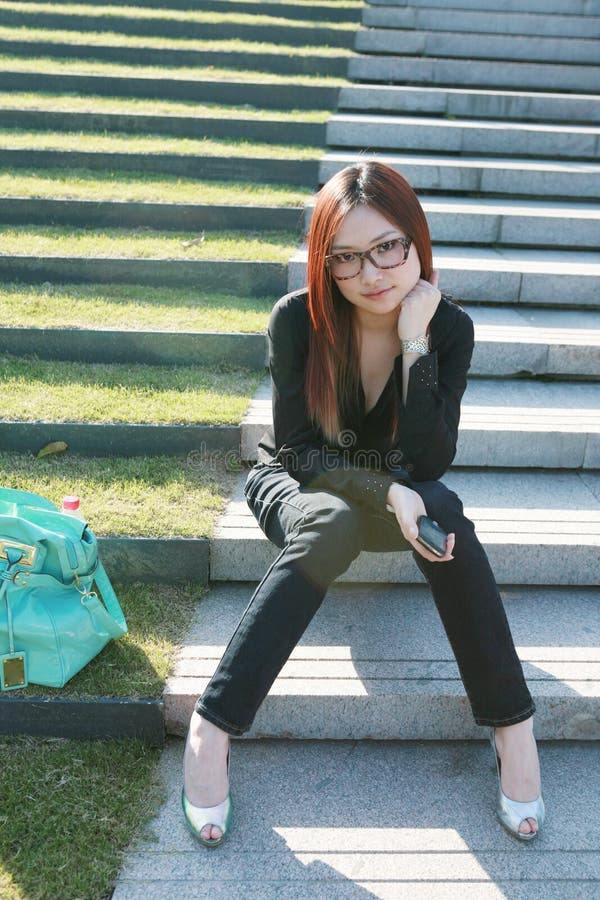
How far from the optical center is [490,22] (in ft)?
23.9

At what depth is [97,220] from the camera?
4852 mm

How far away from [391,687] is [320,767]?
30 centimetres

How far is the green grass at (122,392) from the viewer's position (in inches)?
133

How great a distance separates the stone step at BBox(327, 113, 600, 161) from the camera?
18.9 feet

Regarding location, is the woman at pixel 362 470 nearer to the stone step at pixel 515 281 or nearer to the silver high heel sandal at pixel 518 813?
the silver high heel sandal at pixel 518 813

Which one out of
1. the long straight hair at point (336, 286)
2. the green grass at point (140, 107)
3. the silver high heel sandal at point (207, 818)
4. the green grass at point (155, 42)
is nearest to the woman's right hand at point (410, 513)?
the long straight hair at point (336, 286)

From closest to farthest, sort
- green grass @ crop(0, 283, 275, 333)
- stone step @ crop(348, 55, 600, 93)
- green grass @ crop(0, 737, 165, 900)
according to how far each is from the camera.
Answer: green grass @ crop(0, 737, 165, 900) → green grass @ crop(0, 283, 275, 333) → stone step @ crop(348, 55, 600, 93)

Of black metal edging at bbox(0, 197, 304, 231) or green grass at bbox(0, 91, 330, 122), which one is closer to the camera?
black metal edging at bbox(0, 197, 304, 231)

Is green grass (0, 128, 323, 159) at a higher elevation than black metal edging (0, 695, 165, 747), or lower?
higher

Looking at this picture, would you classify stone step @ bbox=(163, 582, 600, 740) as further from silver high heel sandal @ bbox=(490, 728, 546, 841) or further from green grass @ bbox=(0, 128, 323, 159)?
green grass @ bbox=(0, 128, 323, 159)

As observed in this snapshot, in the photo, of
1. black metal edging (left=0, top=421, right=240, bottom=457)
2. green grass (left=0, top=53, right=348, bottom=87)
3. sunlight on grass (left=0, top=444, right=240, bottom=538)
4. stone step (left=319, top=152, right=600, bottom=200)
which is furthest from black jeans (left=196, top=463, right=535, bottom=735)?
green grass (left=0, top=53, right=348, bottom=87)

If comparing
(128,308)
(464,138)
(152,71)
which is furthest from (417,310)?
(152,71)

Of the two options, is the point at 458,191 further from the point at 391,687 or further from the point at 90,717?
the point at 90,717

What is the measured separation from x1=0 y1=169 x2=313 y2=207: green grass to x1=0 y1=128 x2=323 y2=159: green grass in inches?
7.9
